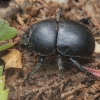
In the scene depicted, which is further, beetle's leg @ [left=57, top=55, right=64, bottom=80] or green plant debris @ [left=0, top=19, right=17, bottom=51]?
green plant debris @ [left=0, top=19, right=17, bottom=51]

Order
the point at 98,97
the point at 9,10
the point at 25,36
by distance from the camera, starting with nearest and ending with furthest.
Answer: the point at 98,97 → the point at 25,36 → the point at 9,10

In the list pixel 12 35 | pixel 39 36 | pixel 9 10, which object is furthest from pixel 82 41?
pixel 9 10

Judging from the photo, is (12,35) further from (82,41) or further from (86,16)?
(86,16)

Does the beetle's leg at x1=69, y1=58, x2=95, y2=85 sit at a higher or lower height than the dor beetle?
lower

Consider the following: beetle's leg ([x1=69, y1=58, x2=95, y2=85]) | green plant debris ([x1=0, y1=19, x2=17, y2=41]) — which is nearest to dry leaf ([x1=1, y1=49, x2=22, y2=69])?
green plant debris ([x1=0, y1=19, x2=17, y2=41])

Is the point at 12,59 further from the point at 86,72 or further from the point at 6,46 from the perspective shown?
the point at 86,72

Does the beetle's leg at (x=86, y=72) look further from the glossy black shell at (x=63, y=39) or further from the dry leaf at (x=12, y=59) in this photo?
the dry leaf at (x=12, y=59)

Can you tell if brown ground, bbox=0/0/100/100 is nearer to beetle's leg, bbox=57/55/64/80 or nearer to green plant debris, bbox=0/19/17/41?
beetle's leg, bbox=57/55/64/80

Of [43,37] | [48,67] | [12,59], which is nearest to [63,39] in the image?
[43,37]
